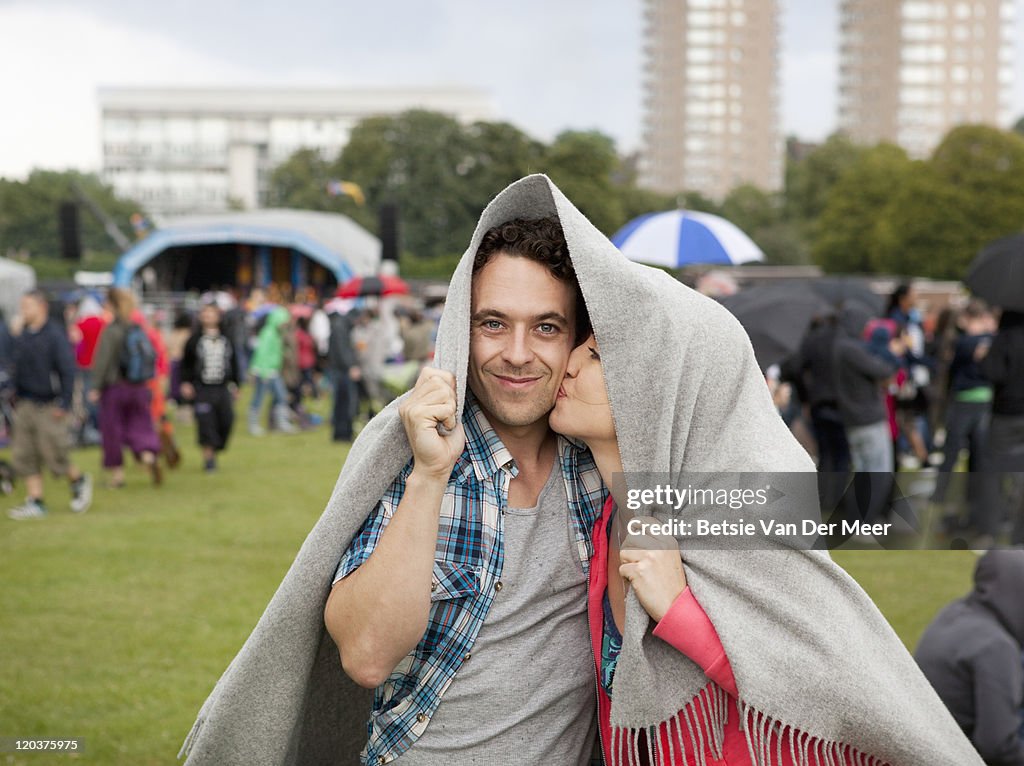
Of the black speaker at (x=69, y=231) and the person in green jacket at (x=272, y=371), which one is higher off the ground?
the black speaker at (x=69, y=231)

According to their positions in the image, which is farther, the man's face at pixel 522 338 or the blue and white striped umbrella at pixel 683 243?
the blue and white striped umbrella at pixel 683 243

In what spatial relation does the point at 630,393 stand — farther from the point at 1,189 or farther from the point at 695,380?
the point at 1,189

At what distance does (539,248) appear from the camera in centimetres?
252

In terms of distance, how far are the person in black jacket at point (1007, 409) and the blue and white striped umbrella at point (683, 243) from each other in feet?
6.65

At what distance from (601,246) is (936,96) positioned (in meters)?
143

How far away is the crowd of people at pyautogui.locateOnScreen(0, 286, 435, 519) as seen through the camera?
10.8 metres

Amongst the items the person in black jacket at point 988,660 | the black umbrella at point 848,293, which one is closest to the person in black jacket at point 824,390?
the black umbrella at point 848,293

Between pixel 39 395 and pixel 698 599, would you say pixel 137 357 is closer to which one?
pixel 39 395

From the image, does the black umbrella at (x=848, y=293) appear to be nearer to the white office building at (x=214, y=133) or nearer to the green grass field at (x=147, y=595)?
the green grass field at (x=147, y=595)

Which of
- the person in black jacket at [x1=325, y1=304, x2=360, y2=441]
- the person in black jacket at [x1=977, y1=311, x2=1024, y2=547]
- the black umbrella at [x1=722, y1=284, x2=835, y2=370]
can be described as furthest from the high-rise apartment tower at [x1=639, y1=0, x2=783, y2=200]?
the black umbrella at [x1=722, y1=284, x2=835, y2=370]

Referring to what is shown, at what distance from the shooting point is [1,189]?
85.8ft

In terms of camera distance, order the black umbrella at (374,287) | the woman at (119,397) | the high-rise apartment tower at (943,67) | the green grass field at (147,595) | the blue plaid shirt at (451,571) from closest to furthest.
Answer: the blue plaid shirt at (451,571), the green grass field at (147,595), the woman at (119,397), the black umbrella at (374,287), the high-rise apartment tower at (943,67)

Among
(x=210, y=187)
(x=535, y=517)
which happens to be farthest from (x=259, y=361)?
(x=210, y=187)

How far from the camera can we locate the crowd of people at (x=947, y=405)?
8773 millimetres
